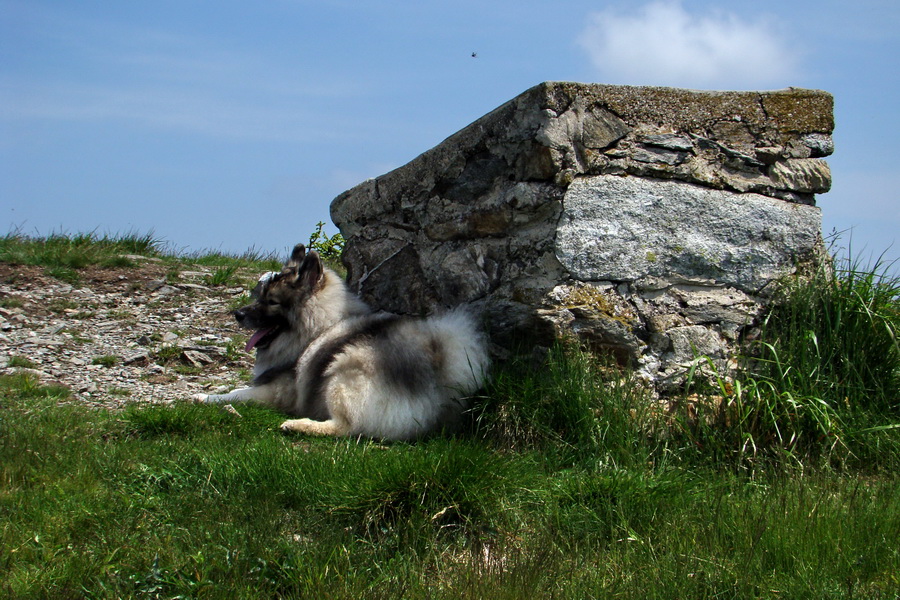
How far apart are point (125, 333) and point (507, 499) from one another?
567 cm

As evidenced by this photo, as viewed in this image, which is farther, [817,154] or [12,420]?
[817,154]

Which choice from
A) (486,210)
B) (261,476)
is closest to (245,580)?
(261,476)

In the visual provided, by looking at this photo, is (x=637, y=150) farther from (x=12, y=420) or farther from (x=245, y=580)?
(x=12, y=420)

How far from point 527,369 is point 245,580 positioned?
2.31 meters

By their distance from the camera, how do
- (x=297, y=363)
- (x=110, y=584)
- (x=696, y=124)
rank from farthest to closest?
(x=297, y=363) < (x=696, y=124) < (x=110, y=584)

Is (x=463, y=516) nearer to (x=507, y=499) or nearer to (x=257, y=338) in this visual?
(x=507, y=499)

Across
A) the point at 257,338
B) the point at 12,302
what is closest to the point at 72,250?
the point at 12,302

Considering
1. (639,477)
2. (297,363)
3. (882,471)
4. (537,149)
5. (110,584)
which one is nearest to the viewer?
(110,584)

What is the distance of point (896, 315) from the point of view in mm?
4902

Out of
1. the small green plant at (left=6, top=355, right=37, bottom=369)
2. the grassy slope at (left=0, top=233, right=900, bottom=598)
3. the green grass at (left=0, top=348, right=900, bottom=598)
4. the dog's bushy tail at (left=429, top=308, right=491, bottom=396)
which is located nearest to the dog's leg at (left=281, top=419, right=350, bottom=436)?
the grassy slope at (left=0, top=233, right=900, bottom=598)

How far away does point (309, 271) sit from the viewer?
18.9ft

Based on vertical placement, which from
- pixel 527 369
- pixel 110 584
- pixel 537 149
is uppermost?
pixel 537 149

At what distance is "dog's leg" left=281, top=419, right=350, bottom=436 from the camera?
4930mm

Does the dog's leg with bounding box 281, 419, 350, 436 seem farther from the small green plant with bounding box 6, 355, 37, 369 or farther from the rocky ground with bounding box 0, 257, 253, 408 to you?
the small green plant with bounding box 6, 355, 37, 369
